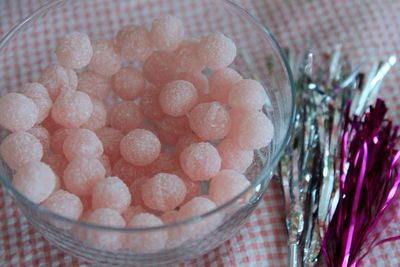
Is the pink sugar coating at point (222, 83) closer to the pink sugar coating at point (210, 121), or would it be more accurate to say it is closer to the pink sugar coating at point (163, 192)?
the pink sugar coating at point (210, 121)

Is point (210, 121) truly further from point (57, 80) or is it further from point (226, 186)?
point (57, 80)

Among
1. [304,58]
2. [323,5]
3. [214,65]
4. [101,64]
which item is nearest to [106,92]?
[101,64]

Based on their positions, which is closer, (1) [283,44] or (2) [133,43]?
(2) [133,43]

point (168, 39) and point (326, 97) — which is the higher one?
point (168, 39)

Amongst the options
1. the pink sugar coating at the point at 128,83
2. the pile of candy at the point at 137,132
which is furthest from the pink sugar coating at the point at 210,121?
the pink sugar coating at the point at 128,83

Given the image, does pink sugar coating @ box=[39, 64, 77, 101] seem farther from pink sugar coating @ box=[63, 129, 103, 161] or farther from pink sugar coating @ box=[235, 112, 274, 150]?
pink sugar coating @ box=[235, 112, 274, 150]

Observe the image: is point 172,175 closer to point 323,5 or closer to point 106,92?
point 106,92

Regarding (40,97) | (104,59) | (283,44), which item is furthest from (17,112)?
(283,44)
